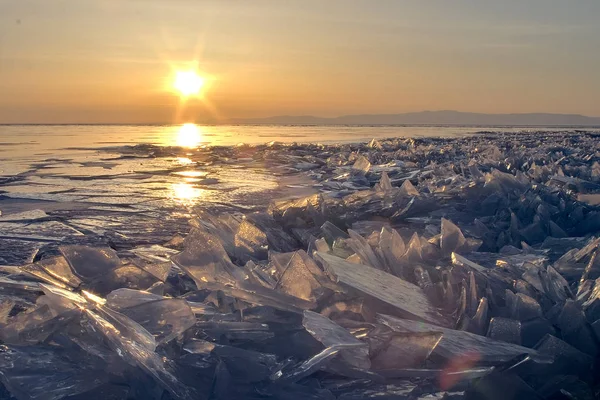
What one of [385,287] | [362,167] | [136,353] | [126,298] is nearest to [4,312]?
[126,298]

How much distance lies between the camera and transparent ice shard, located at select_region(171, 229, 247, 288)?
80.9 inches

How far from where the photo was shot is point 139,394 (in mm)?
1448

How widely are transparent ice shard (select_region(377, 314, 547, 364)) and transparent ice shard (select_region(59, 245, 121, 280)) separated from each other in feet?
3.96

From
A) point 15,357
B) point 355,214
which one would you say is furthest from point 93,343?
point 355,214

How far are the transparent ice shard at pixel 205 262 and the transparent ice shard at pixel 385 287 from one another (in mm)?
346

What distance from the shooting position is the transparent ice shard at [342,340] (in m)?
1.58

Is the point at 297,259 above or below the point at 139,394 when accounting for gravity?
above

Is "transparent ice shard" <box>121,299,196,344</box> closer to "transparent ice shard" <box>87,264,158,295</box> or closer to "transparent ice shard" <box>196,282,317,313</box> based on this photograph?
"transparent ice shard" <box>196,282,317,313</box>

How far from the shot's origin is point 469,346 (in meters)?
1.62

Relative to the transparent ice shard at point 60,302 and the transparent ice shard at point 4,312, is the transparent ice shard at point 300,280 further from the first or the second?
the transparent ice shard at point 4,312

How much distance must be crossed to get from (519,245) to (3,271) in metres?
2.84

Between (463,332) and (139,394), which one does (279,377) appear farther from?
(463,332)

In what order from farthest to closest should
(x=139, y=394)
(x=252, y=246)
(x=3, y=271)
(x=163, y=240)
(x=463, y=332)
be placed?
1. (x=163, y=240)
2. (x=252, y=246)
3. (x=3, y=271)
4. (x=463, y=332)
5. (x=139, y=394)

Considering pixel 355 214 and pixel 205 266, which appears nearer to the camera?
pixel 205 266
